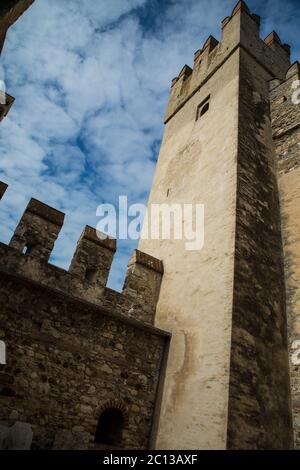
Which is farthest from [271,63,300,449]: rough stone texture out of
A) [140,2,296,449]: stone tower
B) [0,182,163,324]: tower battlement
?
[0,182,163,324]: tower battlement

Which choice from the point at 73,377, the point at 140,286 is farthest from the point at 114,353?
the point at 140,286

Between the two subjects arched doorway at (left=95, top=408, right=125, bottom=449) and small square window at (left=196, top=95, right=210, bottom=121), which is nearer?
arched doorway at (left=95, top=408, right=125, bottom=449)

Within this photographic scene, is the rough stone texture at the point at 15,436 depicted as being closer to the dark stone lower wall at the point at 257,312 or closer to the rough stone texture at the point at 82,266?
the rough stone texture at the point at 82,266

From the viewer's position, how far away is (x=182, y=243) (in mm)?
6770

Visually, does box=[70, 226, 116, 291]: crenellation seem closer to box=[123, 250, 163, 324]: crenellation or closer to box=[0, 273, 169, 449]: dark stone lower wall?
box=[123, 250, 163, 324]: crenellation

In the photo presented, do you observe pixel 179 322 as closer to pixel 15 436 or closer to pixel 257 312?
pixel 257 312

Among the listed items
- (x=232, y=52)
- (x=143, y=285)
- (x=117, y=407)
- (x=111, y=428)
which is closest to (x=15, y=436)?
(x=117, y=407)

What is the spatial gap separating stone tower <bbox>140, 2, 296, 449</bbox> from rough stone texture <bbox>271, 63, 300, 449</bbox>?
135mm

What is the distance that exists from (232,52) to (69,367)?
897 cm

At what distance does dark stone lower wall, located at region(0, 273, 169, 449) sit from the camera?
4422mm

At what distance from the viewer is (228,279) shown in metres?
5.11

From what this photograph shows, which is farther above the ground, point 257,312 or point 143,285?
point 143,285

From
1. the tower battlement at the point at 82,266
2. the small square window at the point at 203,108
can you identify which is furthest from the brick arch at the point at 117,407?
the small square window at the point at 203,108
